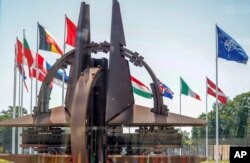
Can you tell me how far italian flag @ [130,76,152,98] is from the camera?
37.7 feet

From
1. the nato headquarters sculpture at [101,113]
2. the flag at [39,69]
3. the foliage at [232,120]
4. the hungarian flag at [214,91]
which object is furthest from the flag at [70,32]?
the hungarian flag at [214,91]

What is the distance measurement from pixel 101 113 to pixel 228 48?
5028mm

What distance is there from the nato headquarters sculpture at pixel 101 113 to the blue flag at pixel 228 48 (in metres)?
3.86

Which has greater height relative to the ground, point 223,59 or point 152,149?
point 223,59

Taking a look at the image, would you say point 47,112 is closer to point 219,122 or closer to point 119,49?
point 119,49

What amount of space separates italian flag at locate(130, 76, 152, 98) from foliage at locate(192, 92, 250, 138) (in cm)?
142

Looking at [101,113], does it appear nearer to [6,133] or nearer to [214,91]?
[6,133]

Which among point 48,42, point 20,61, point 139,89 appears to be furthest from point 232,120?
point 20,61

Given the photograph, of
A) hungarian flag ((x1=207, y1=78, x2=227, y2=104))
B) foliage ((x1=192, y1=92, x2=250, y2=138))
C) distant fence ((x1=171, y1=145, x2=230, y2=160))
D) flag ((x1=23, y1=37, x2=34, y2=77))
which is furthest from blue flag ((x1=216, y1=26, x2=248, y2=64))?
flag ((x1=23, y1=37, x2=34, y2=77))

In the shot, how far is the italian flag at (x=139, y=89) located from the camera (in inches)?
453

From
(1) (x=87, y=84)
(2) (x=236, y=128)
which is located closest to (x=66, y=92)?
(1) (x=87, y=84)

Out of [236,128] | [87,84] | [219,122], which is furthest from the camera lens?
[219,122]

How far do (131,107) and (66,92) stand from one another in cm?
140

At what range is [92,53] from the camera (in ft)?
35.2
